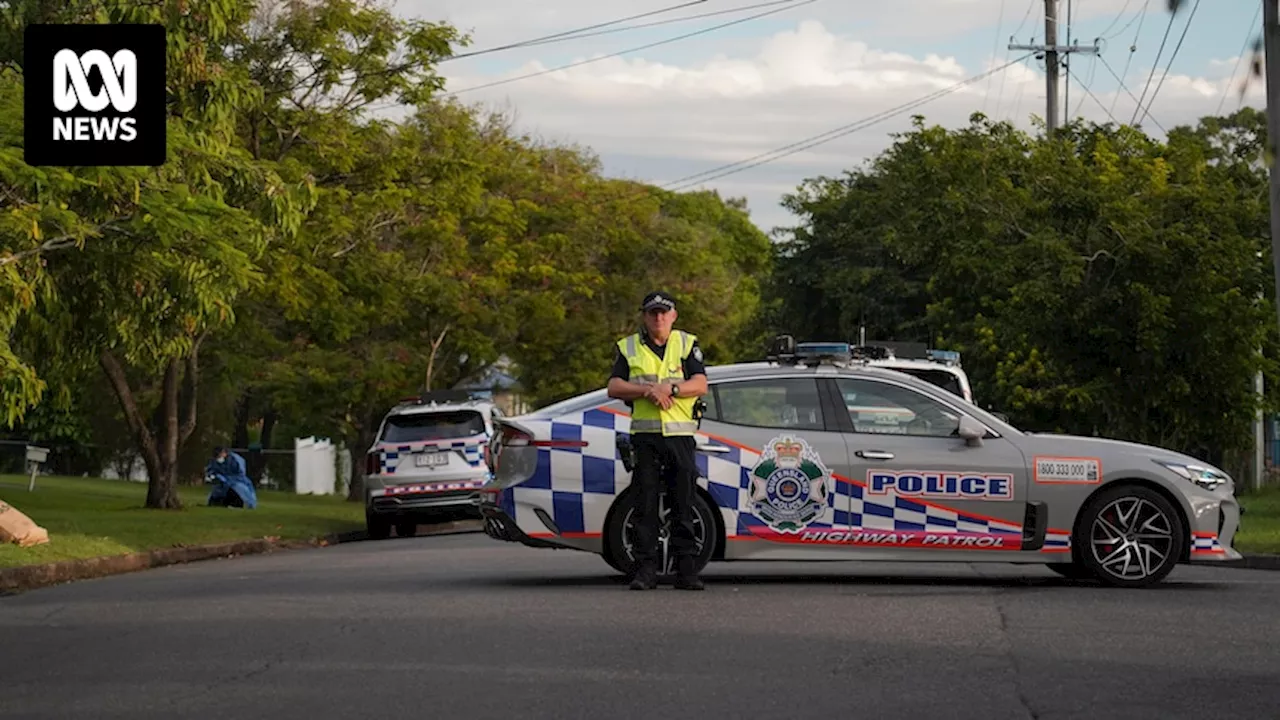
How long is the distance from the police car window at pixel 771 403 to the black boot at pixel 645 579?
4.44 feet

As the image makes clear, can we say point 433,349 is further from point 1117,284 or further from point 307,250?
point 1117,284

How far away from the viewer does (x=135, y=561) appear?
19.4 m

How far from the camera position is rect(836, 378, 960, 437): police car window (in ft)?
45.1

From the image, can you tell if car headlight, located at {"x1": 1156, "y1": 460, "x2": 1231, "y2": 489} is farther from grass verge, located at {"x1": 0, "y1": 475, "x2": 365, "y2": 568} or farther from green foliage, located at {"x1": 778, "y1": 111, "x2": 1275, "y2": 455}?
green foliage, located at {"x1": 778, "y1": 111, "x2": 1275, "y2": 455}

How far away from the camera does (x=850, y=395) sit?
13.8m

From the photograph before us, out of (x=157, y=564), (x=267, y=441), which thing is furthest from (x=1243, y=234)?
(x=267, y=441)

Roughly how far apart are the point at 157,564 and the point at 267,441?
46.4m

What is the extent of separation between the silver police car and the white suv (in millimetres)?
12089

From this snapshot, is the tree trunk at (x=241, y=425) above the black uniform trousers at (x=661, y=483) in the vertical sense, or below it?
above

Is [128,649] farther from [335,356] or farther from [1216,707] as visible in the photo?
[335,356]

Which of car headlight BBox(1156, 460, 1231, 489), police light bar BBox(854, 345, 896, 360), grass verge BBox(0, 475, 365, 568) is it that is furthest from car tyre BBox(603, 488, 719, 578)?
police light bar BBox(854, 345, 896, 360)

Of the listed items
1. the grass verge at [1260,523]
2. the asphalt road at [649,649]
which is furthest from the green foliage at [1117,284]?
the asphalt road at [649,649]

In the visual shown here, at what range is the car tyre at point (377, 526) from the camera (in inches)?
1040

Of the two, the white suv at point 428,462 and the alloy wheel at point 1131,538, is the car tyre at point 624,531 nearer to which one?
the alloy wheel at point 1131,538
